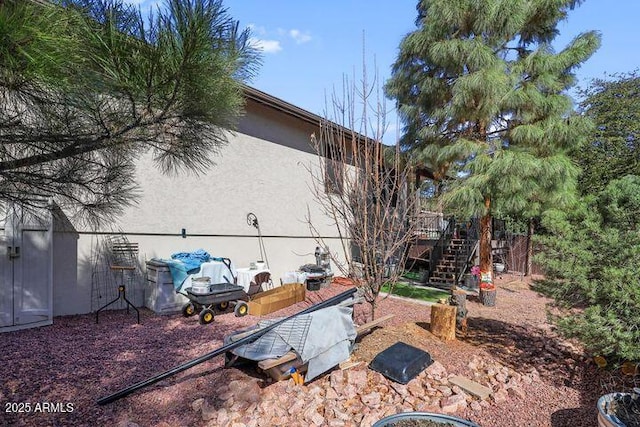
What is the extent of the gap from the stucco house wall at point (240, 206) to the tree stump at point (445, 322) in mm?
3463

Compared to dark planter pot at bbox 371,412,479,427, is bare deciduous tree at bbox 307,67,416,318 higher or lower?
higher

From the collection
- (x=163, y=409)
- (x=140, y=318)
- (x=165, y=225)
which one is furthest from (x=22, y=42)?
(x=165, y=225)

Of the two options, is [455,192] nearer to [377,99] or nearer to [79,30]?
[377,99]

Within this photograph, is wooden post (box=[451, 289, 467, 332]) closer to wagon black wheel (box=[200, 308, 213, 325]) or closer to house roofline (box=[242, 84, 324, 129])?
wagon black wheel (box=[200, 308, 213, 325])

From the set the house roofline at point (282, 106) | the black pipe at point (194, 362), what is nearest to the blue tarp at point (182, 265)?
the black pipe at point (194, 362)

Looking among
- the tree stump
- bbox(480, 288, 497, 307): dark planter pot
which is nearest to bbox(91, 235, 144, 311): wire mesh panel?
the tree stump

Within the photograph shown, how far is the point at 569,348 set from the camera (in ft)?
15.4

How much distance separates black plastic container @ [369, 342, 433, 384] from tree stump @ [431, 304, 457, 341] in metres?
→ 1.06

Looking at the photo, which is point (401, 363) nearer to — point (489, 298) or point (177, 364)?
point (177, 364)

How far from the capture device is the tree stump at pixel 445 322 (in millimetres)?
4926

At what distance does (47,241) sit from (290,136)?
21.0ft

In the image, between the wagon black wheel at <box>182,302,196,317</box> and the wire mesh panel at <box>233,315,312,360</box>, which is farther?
the wagon black wheel at <box>182,302,196,317</box>

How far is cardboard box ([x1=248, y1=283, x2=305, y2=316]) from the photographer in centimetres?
646

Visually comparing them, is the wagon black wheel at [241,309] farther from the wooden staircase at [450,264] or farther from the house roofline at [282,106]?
the wooden staircase at [450,264]
